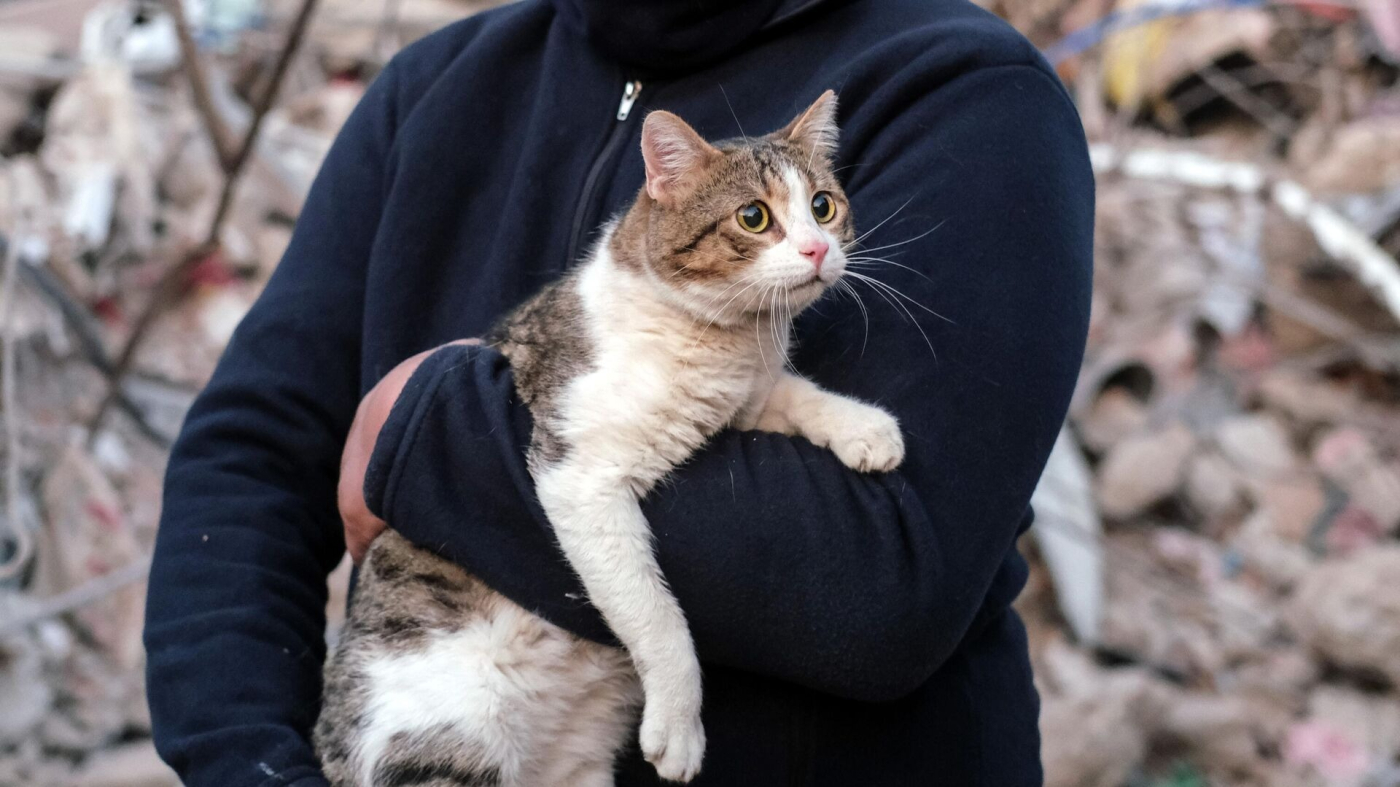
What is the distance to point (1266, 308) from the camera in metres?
5.05

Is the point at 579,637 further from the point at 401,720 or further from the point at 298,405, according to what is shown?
the point at 298,405

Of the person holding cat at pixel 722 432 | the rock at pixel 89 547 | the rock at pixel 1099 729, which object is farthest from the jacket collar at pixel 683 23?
the rock at pixel 89 547

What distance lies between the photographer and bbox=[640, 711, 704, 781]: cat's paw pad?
1.70 meters

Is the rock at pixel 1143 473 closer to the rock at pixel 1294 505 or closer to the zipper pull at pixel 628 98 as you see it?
the rock at pixel 1294 505

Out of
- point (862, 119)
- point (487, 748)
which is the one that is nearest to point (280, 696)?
point (487, 748)

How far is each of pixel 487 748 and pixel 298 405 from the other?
0.81 m

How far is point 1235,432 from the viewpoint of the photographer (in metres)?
4.83

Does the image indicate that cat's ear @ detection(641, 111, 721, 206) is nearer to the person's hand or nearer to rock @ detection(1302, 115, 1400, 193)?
the person's hand

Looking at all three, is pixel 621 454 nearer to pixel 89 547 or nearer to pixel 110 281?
pixel 89 547

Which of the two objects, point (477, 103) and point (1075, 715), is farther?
point (1075, 715)

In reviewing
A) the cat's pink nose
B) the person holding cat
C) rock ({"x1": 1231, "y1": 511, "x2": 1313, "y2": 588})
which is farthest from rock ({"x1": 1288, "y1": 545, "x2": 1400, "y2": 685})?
the cat's pink nose

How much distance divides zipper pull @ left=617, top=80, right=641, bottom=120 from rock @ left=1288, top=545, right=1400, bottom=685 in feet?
11.0

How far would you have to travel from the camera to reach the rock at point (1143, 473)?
4.72 m

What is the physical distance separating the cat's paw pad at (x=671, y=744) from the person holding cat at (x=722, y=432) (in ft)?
0.30
